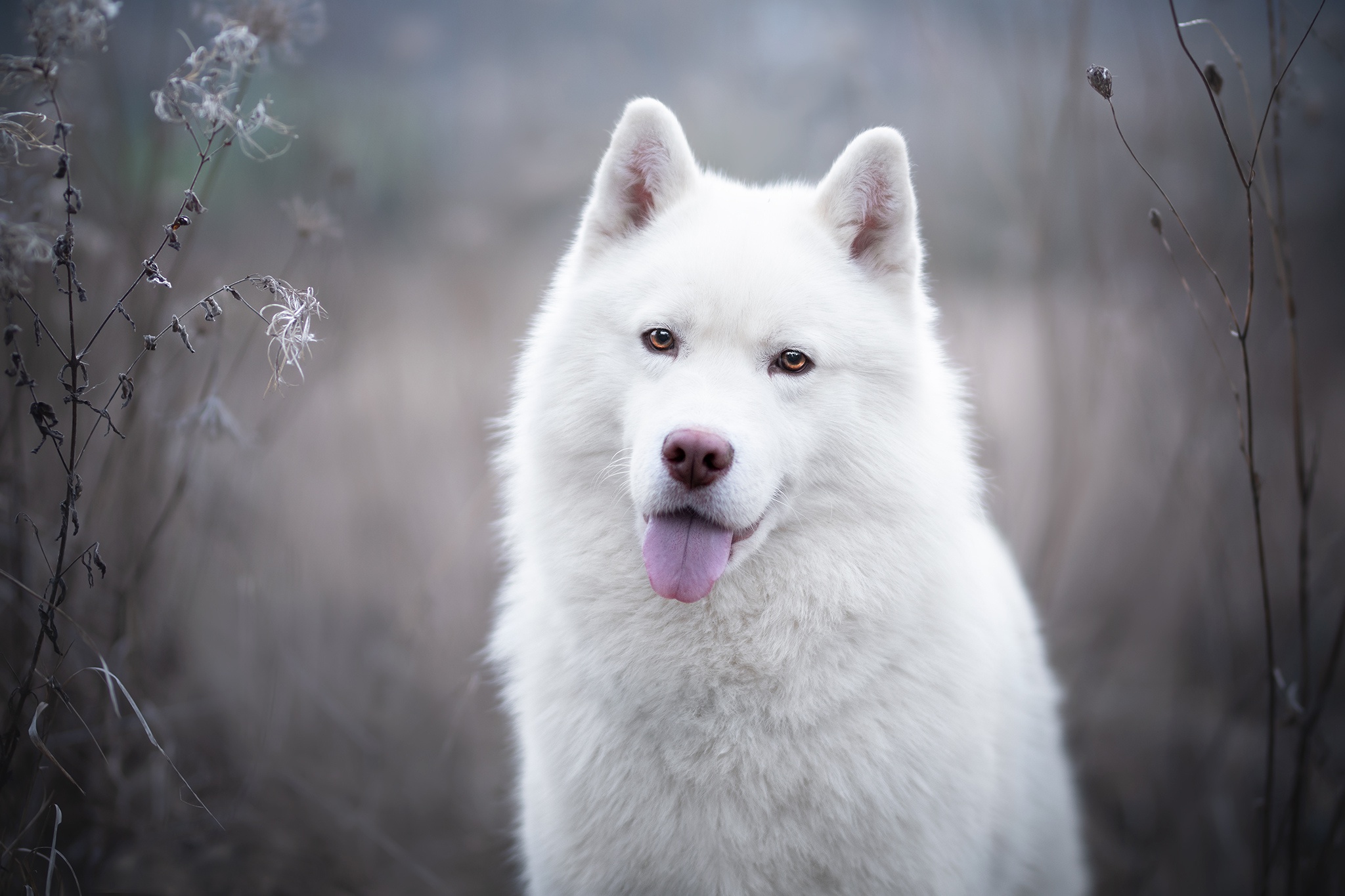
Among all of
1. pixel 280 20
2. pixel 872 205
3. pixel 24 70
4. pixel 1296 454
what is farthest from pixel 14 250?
pixel 1296 454

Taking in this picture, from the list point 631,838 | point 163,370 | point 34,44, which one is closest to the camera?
point 34,44

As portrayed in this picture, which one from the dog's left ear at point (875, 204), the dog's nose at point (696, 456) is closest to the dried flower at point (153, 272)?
the dog's nose at point (696, 456)

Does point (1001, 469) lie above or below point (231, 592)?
above

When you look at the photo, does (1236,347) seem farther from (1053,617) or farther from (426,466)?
(426,466)

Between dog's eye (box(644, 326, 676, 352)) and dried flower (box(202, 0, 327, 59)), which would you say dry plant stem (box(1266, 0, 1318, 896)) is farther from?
dried flower (box(202, 0, 327, 59))

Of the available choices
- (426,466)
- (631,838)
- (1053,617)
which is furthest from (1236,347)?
(426,466)

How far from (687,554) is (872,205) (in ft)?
4.23

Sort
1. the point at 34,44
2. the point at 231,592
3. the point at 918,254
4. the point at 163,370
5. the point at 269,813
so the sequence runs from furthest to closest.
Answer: the point at 231,592
the point at 269,813
the point at 163,370
the point at 918,254
the point at 34,44

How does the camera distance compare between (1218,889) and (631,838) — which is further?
(1218,889)

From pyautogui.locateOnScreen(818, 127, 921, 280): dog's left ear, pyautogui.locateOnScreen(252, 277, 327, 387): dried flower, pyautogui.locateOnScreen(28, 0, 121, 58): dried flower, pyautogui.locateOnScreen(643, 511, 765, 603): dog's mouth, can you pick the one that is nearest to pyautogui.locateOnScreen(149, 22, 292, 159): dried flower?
pyautogui.locateOnScreen(28, 0, 121, 58): dried flower

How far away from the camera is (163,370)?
116 inches

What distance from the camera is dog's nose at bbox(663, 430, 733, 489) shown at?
1.87 m

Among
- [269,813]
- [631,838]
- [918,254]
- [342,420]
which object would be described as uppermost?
[918,254]

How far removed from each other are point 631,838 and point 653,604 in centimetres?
65
